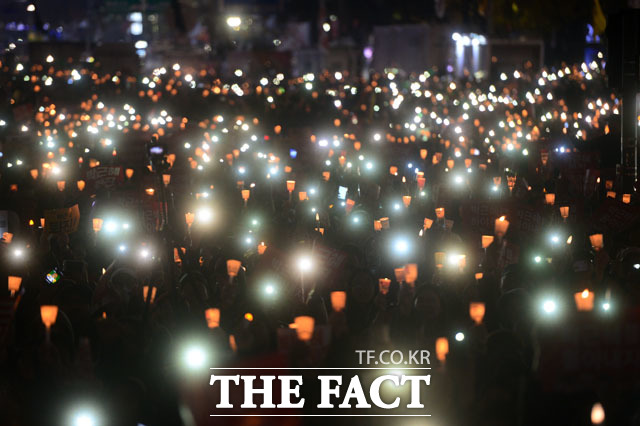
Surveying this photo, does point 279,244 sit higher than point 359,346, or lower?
higher

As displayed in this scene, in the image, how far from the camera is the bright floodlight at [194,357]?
7133mm

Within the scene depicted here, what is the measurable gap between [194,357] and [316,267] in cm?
291

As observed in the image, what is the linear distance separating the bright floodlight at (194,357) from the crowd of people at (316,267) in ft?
0.10

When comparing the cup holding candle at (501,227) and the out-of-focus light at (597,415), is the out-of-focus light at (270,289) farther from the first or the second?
the out-of-focus light at (597,415)

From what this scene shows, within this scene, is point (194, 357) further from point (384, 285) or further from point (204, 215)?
point (204, 215)

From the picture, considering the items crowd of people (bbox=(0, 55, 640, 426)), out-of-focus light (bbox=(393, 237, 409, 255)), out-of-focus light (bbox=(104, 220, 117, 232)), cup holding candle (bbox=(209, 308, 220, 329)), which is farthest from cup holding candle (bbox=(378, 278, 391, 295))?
out-of-focus light (bbox=(104, 220, 117, 232))

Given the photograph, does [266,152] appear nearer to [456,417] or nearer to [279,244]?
[279,244]

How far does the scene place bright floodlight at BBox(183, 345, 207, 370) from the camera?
23.4ft

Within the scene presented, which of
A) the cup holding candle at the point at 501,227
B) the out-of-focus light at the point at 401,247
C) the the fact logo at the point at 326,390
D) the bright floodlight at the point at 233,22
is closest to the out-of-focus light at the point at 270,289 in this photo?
the out-of-focus light at the point at 401,247

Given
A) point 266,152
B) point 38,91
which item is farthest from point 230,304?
point 38,91

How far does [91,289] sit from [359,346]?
348cm

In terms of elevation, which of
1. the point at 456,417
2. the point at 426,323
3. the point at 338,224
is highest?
the point at 338,224

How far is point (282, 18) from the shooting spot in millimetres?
76312

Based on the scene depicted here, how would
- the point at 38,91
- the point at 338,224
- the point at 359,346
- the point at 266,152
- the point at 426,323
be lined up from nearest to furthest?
1. the point at 359,346
2. the point at 426,323
3. the point at 338,224
4. the point at 266,152
5. the point at 38,91
